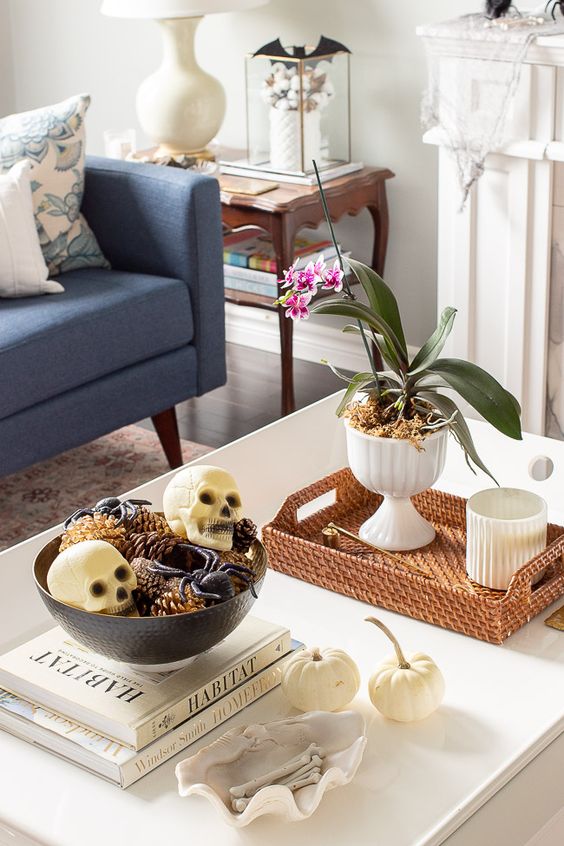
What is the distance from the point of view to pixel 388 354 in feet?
5.27

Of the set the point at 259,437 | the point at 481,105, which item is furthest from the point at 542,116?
the point at 259,437

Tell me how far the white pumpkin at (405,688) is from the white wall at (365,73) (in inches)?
A: 86.0

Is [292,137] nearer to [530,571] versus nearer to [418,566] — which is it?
[418,566]

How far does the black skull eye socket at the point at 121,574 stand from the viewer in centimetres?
123

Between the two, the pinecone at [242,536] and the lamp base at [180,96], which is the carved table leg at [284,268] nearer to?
the lamp base at [180,96]

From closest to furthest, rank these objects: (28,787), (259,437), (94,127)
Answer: (28,787) → (259,437) → (94,127)

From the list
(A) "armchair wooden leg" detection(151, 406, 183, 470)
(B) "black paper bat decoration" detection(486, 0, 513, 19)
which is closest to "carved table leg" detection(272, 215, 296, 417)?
(A) "armchair wooden leg" detection(151, 406, 183, 470)

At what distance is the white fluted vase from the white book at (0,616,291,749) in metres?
0.29

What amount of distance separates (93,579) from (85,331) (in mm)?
1459

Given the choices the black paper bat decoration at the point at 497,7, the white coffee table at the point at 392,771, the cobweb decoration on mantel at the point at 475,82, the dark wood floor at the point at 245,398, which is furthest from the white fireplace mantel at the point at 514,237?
the white coffee table at the point at 392,771

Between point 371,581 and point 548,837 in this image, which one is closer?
point 548,837

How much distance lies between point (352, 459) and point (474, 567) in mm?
216

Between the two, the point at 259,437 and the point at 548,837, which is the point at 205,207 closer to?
the point at 259,437

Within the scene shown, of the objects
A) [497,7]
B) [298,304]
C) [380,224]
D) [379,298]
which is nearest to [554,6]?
[497,7]
